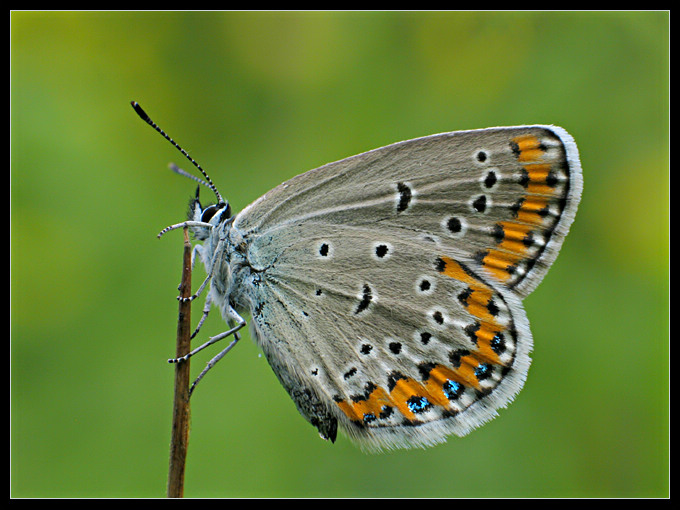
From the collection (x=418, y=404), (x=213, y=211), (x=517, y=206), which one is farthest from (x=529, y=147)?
(x=213, y=211)

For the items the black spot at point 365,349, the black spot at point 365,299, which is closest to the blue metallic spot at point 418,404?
the black spot at point 365,349

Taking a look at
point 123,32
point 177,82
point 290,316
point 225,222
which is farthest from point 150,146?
point 290,316

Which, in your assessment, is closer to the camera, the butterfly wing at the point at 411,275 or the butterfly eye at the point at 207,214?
the butterfly wing at the point at 411,275

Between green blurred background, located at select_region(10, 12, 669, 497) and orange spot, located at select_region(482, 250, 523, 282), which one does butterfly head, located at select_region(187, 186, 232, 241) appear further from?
orange spot, located at select_region(482, 250, 523, 282)

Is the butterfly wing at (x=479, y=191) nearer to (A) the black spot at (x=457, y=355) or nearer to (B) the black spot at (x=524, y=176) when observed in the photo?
(B) the black spot at (x=524, y=176)

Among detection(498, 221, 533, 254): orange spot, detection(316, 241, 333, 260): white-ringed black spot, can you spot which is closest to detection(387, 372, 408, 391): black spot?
detection(316, 241, 333, 260): white-ringed black spot

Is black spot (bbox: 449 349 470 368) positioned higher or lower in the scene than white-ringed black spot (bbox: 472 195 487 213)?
lower

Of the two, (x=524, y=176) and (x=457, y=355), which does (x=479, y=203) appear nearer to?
(x=524, y=176)

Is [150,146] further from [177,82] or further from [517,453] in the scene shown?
[517,453]
